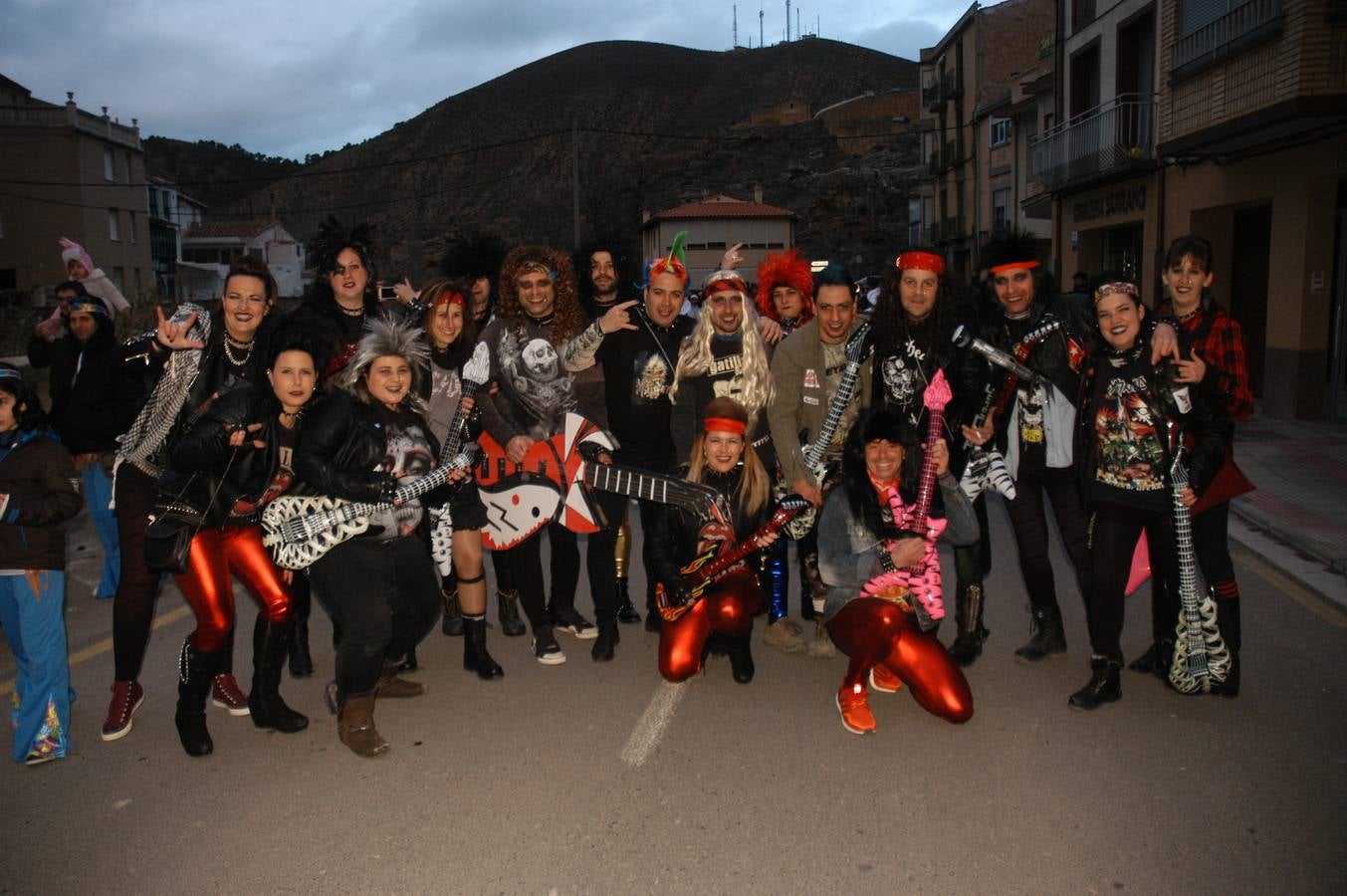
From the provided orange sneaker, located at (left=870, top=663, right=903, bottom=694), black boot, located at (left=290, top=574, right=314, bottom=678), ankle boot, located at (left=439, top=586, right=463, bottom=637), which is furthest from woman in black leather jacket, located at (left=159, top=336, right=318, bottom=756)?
orange sneaker, located at (left=870, top=663, right=903, bottom=694)

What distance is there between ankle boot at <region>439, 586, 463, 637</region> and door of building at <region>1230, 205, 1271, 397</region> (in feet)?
45.5

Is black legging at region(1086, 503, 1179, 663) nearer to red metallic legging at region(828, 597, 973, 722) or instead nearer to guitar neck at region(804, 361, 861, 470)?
red metallic legging at region(828, 597, 973, 722)

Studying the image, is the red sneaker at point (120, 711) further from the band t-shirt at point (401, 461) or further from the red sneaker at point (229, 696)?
the band t-shirt at point (401, 461)

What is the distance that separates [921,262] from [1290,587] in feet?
11.6

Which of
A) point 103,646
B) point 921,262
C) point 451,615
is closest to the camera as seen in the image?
point 921,262

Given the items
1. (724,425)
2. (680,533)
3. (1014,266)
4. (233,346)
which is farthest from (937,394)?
(233,346)

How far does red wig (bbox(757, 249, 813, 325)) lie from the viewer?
20.1ft

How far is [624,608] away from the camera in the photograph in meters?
5.95

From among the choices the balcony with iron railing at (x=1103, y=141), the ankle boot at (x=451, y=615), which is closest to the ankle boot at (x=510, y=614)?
the ankle boot at (x=451, y=615)

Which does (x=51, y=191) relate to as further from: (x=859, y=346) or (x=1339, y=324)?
(x=859, y=346)

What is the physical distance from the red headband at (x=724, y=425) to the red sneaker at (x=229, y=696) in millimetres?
2563

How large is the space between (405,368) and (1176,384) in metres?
3.35

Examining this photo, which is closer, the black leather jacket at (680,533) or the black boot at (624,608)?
the black leather jacket at (680,533)

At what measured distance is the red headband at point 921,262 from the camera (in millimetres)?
4750
